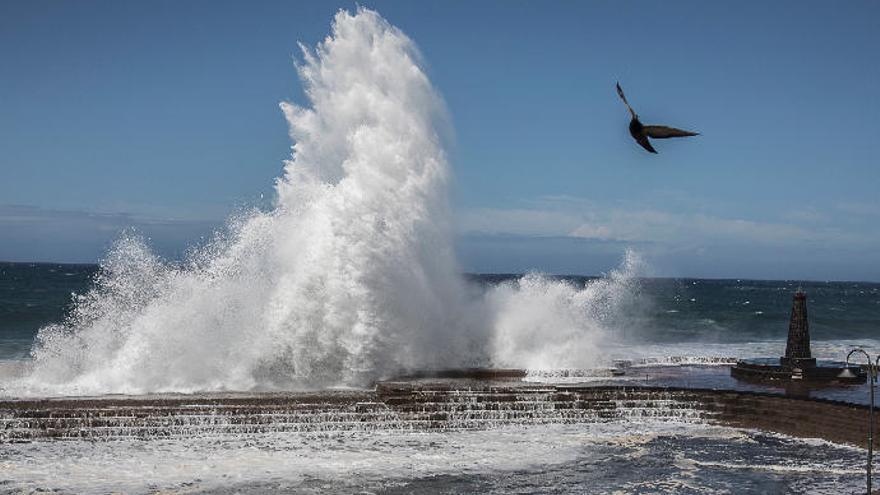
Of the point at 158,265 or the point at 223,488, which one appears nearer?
the point at 223,488

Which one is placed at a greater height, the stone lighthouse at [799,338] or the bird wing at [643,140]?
the bird wing at [643,140]

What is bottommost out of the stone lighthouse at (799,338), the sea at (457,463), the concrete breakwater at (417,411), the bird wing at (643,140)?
the sea at (457,463)

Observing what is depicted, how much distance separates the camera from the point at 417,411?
16.0 m

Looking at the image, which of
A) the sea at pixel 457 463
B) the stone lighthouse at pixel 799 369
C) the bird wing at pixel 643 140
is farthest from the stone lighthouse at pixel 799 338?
the bird wing at pixel 643 140

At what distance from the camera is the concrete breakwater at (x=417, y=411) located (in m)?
14.7

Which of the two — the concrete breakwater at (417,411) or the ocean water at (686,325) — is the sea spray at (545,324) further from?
the concrete breakwater at (417,411)

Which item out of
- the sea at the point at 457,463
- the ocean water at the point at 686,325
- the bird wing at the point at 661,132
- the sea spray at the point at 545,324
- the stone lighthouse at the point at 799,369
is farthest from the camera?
the ocean water at the point at 686,325

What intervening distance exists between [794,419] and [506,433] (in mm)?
5076

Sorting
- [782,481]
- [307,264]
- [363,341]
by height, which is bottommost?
[782,481]

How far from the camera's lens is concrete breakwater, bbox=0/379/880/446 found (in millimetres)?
14688

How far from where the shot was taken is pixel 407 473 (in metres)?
12.8

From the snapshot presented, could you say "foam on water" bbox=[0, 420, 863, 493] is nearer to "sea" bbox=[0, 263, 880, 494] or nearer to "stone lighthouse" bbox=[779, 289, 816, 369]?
"sea" bbox=[0, 263, 880, 494]

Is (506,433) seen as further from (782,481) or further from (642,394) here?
(782,481)

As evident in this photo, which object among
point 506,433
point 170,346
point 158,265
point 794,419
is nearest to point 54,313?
point 158,265
